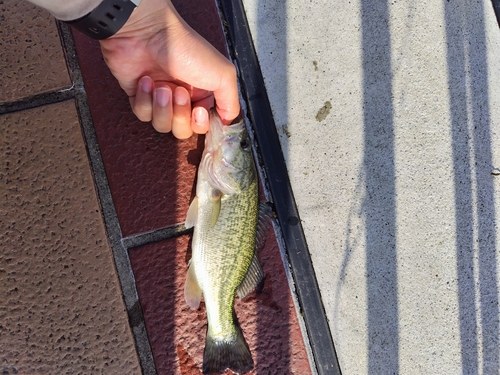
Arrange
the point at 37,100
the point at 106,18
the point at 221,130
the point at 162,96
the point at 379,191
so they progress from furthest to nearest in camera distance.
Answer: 1. the point at 379,191
2. the point at 37,100
3. the point at 221,130
4. the point at 162,96
5. the point at 106,18

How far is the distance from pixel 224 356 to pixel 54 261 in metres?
1.06

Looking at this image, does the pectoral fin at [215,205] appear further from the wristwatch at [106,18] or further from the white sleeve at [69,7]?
the white sleeve at [69,7]

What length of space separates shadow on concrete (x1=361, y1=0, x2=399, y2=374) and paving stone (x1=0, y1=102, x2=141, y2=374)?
142 cm

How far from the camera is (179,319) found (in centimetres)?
235

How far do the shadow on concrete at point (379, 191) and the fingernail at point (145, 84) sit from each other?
4.25ft

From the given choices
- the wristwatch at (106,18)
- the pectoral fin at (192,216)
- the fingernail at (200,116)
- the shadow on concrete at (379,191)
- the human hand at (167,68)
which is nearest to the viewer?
the wristwatch at (106,18)

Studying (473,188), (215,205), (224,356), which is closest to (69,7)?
(215,205)

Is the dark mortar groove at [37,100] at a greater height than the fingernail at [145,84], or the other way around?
the fingernail at [145,84]

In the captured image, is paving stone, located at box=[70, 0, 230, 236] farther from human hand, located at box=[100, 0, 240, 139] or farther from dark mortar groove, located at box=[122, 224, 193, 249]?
human hand, located at box=[100, 0, 240, 139]

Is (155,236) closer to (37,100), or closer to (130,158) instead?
(130,158)

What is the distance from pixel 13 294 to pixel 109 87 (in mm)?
1240

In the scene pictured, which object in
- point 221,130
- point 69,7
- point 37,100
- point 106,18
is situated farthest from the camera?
point 37,100

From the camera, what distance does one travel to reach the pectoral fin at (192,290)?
7.44 ft

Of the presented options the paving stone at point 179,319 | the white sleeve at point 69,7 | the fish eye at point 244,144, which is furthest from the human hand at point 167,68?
the paving stone at point 179,319
